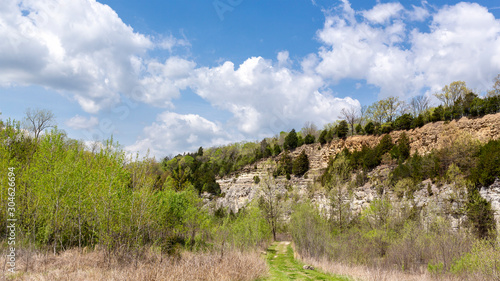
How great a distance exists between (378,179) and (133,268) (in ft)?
117

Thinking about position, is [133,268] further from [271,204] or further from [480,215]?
[480,215]

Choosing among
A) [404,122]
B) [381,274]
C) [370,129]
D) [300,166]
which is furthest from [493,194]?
[300,166]

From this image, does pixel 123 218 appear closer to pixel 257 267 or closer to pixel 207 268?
pixel 207 268

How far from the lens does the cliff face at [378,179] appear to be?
25922 millimetres

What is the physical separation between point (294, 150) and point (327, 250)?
1580 inches

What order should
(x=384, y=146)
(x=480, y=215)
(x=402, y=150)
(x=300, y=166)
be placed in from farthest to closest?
(x=300, y=166) < (x=384, y=146) < (x=402, y=150) < (x=480, y=215)

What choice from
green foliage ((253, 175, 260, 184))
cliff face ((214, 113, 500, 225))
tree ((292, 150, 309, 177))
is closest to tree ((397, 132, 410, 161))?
cliff face ((214, 113, 500, 225))

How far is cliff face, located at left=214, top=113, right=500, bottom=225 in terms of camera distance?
2592cm

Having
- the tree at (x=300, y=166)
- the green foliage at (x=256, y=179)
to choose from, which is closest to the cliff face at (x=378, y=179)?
the green foliage at (x=256, y=179)

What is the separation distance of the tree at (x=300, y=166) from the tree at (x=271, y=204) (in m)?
18.1

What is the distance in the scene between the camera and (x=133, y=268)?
8.88 m

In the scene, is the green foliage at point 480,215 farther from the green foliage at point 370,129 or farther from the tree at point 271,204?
the green foliage at point 370,129

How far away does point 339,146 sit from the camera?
51.4 metres

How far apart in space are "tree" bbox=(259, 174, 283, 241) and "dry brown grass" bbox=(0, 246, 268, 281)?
19.6 meters
